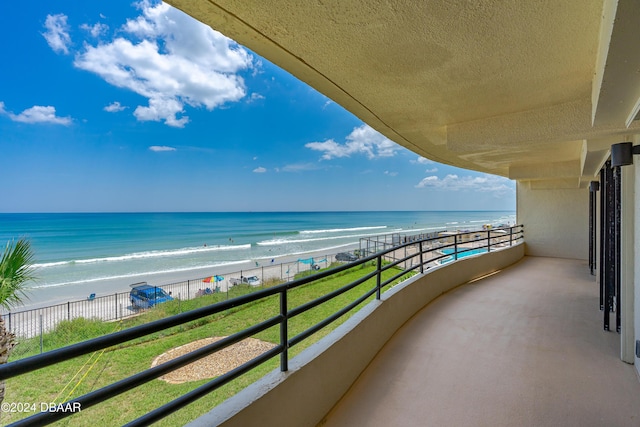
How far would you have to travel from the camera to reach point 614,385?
2.16 m

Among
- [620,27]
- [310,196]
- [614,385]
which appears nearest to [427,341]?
[614,385]

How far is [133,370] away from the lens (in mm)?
5375

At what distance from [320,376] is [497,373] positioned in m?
1.55

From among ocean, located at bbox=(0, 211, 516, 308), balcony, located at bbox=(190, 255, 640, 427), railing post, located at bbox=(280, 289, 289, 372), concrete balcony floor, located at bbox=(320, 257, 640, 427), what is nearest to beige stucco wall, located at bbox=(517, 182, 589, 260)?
concrete balcony floor, located at bbox=(320, 257, 640, 427)

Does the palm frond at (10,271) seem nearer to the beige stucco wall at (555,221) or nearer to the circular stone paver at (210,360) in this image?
the circular stone paver at (210,360)

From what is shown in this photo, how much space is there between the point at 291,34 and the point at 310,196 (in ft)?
174

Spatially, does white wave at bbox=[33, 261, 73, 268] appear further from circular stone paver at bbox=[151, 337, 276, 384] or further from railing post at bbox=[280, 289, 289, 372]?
railing post at bbox=[280, 289, 289, 372]

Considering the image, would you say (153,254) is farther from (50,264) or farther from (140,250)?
(50,264)

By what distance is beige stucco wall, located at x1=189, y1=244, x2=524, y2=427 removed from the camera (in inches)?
51.6

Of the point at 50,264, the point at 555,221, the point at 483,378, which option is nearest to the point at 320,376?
the point at 483,378

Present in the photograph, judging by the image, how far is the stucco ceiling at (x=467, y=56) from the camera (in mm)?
1311

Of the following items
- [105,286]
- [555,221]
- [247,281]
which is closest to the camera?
[555,221]

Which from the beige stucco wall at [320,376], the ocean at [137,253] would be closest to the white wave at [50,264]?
the ocean at [137,253]

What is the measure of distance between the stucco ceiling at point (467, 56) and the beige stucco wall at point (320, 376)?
180 centimetres
